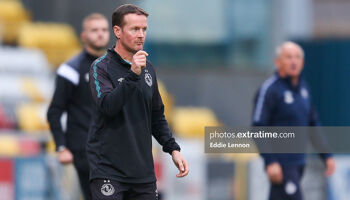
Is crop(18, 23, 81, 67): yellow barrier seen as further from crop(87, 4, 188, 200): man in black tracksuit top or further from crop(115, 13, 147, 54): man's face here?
crop(115, 13, 147, 54): man's face

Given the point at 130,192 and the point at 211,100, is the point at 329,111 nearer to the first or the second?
the point at 211,100

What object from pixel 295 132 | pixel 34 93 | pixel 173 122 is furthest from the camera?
pixel 173 122

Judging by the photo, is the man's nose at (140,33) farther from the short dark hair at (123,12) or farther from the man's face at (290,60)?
the man's face at (290,60)

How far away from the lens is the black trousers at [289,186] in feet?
23.9

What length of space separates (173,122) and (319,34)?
15.7 metres

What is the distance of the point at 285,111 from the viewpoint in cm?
735

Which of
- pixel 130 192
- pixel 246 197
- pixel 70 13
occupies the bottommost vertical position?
pixel 246 197

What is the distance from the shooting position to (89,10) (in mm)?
19984

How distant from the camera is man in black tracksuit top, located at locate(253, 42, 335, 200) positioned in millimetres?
7281

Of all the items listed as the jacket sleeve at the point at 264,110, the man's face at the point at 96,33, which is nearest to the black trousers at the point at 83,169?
the man's face at the point at 96,33

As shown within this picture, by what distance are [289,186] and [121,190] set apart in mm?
2774

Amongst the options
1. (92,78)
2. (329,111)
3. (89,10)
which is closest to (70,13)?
(89,10)

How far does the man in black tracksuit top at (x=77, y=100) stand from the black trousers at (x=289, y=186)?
1.84m

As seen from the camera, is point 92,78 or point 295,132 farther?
point 295,132
